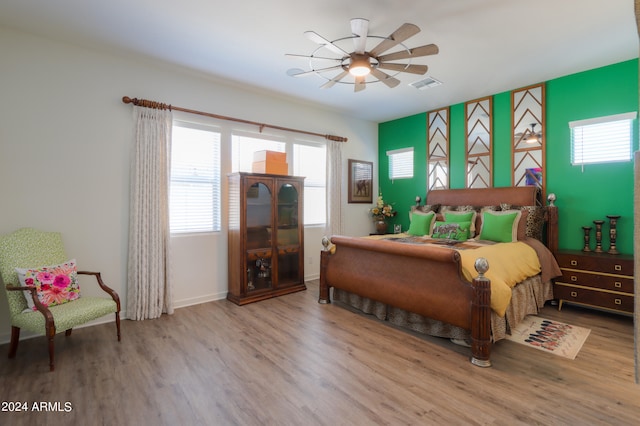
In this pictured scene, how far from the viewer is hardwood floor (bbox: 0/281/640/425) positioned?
1878mm

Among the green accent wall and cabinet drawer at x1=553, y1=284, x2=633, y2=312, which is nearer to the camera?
cabinet drawer at x1=553, y1=284, x2=633, y2=312

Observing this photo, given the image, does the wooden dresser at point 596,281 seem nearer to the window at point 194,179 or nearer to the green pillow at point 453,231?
the green pillow at point 453,231

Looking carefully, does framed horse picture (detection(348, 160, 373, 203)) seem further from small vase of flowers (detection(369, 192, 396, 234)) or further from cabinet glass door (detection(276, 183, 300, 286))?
cabinet glass door (detection(276, 183, 300, 286))

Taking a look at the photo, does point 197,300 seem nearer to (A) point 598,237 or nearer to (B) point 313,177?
(B) point 313,177

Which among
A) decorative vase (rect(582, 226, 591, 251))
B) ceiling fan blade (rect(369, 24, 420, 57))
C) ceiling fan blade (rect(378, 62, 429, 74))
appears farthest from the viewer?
decorative vase (rect(582, 226, 591, 251))

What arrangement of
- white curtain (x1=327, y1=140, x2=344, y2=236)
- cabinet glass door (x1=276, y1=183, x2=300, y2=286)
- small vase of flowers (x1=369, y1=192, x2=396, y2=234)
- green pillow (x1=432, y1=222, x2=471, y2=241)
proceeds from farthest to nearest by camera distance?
small vase of flowers (x1=369, y1=192, x2=396, y2=234), white curtain (x1=327, y1=140, x2=344, y2=236), cabinet glass door (x1=276, y1=183, x2=300, y2=286), green pillow (x1=432, y1=222, x2=471, y2=241)

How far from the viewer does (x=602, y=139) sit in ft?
12.3

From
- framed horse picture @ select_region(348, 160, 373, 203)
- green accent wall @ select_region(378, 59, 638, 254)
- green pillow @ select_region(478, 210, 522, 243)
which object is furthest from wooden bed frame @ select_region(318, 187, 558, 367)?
framed horse picture @ select_region(348, 160, 373, 203)

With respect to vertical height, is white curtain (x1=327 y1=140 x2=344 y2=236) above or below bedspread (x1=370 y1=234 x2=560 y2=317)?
above

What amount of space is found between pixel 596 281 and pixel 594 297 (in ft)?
0.59

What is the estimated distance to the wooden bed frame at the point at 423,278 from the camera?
2.46 meters

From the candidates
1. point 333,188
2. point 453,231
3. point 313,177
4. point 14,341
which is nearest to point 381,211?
point 333,188

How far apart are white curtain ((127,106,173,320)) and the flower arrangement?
A: 3.69 meters

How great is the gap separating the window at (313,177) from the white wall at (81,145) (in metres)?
1.54
